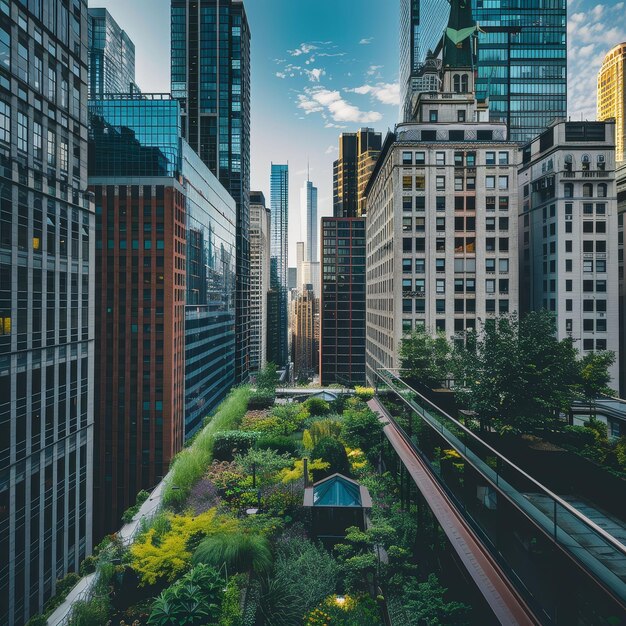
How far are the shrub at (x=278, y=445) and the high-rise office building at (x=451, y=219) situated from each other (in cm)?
3498

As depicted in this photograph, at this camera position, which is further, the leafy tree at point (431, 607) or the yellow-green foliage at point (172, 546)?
the yellow-green foliage at point (172, 546)

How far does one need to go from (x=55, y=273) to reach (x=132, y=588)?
3120 cm

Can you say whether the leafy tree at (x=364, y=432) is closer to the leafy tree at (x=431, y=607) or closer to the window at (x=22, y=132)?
the leafy tree at (x=431, y=607)

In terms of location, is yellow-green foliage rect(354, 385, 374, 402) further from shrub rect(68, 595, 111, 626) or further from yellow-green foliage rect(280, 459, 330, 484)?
shrub rect(68, 595, 111, 626)

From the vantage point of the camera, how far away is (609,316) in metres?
61.8

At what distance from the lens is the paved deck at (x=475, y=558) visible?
31.4 ft

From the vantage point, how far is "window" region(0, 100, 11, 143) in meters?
31.9

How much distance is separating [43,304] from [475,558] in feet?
124

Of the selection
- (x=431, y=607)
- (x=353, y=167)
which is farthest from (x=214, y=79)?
(x=431, y=607)

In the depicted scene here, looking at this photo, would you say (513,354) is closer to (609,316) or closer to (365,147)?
(609,316)

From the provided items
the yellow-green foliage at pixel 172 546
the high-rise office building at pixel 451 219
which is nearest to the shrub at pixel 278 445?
the yellow-green foliage at pixel 172 546

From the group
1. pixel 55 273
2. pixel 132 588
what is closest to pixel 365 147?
pixel 55 273

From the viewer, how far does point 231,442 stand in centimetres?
2892

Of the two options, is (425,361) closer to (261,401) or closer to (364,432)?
(364,432)
